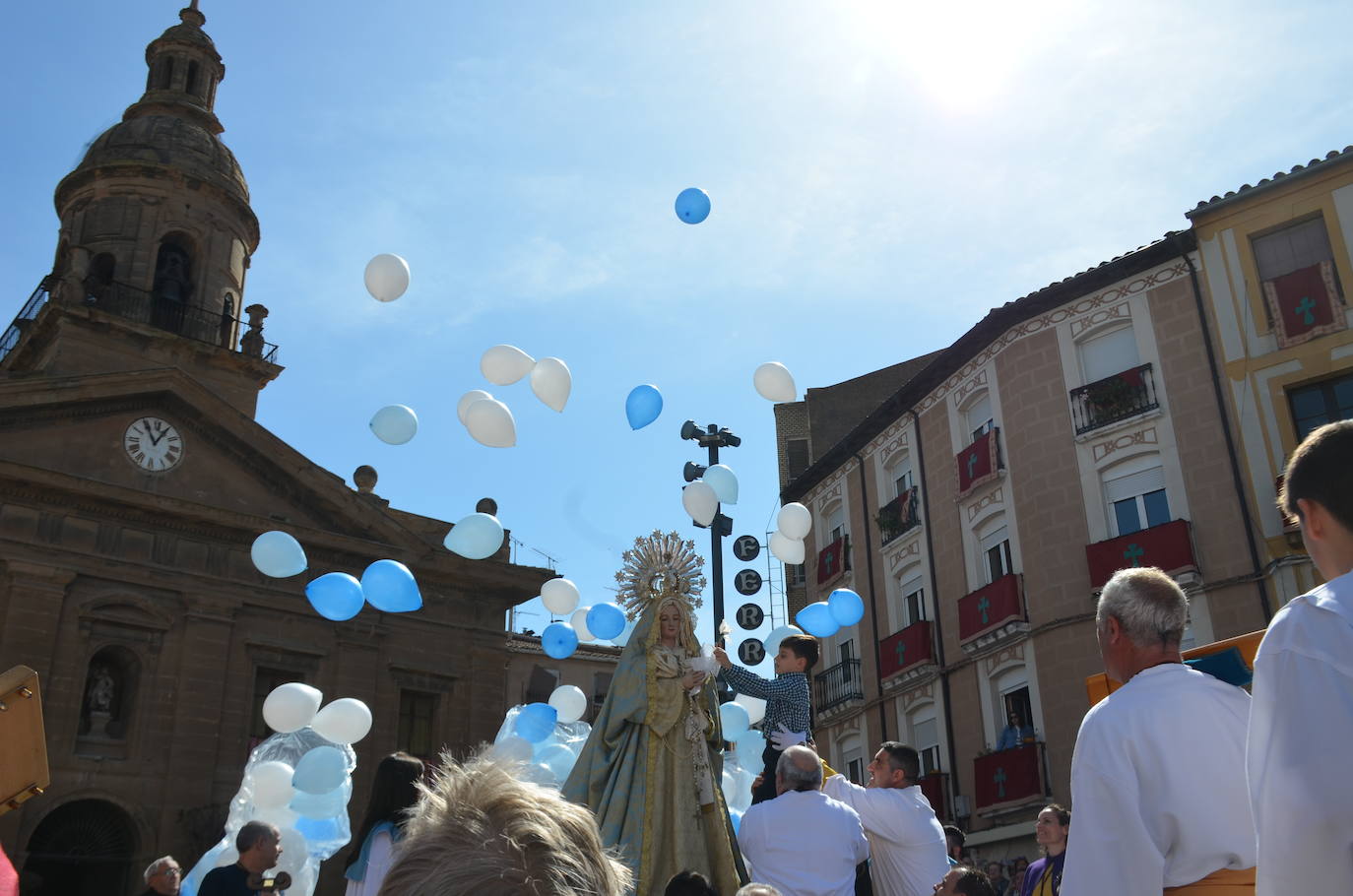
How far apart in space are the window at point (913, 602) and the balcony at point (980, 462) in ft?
8.91

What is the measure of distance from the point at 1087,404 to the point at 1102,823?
19.9 meters

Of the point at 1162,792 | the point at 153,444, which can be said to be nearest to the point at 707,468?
the point at 1162,792

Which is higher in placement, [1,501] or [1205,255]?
[1205,255]

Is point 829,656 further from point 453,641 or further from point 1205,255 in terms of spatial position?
point 1205,255

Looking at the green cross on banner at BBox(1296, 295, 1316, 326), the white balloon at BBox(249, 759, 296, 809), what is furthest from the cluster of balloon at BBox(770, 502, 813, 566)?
the green cross on banner at BBox(1296, 295, 1316, 326)

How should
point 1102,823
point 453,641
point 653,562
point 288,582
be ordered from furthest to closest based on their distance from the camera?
point 453,641 < point 288,582 < point 653,562 < point 1102,823

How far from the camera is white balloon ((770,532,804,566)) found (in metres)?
13.2

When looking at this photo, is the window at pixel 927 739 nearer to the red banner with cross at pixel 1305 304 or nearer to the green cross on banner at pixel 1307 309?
the red banner with cross at pixel 1305 304

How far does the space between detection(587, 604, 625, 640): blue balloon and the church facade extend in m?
13.9

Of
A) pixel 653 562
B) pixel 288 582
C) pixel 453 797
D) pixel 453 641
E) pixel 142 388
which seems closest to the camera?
pixel 453 797

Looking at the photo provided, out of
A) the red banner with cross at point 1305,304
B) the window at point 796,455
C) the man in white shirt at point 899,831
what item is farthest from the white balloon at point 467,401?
the window at point 796,455

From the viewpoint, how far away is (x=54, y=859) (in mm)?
20766

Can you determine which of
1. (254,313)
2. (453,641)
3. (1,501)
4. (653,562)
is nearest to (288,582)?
(453,641)

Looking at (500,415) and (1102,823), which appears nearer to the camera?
(1102,823)
